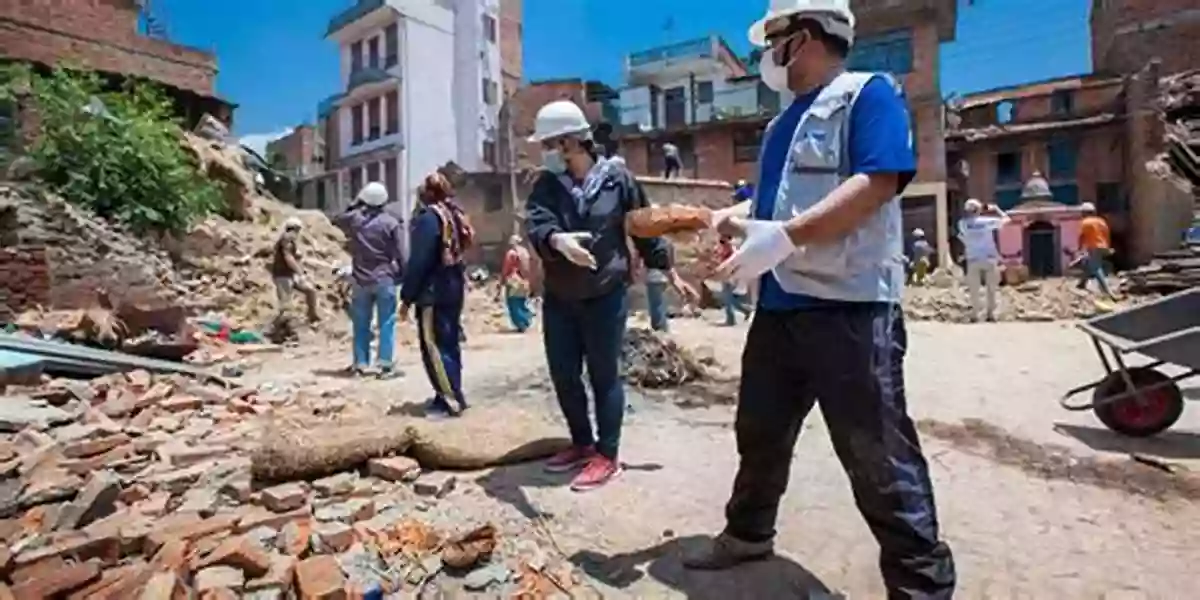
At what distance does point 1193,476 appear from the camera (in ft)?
11.9

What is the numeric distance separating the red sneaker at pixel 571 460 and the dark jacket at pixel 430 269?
1793 mm

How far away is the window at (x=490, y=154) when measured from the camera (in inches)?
1543

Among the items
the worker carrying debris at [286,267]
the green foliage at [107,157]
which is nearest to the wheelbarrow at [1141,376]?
the worker carrying debris at [286,267]

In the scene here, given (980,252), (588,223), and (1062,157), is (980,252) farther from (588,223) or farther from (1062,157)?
(1062,157)

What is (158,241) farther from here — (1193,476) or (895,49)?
(895,49)

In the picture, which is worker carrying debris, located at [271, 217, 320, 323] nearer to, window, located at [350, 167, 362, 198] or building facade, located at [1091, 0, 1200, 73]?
window, located at [350, 167, 362, 198]

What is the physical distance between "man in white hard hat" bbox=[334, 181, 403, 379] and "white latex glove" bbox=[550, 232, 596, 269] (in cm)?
439

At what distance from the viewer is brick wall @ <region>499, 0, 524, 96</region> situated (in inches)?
1663

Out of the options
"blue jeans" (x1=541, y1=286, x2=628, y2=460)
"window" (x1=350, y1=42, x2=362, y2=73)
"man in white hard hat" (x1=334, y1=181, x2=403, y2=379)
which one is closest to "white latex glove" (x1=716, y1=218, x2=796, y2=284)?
"blue jeans" (x1=541, y1=286, x2=628, y2=460)

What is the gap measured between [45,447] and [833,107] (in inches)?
172

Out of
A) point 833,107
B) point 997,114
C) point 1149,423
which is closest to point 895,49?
point 997,114

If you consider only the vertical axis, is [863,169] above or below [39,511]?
above

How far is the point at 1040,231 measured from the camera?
1053 inches

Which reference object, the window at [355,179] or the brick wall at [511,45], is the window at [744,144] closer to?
the brick wall at [511,45]
